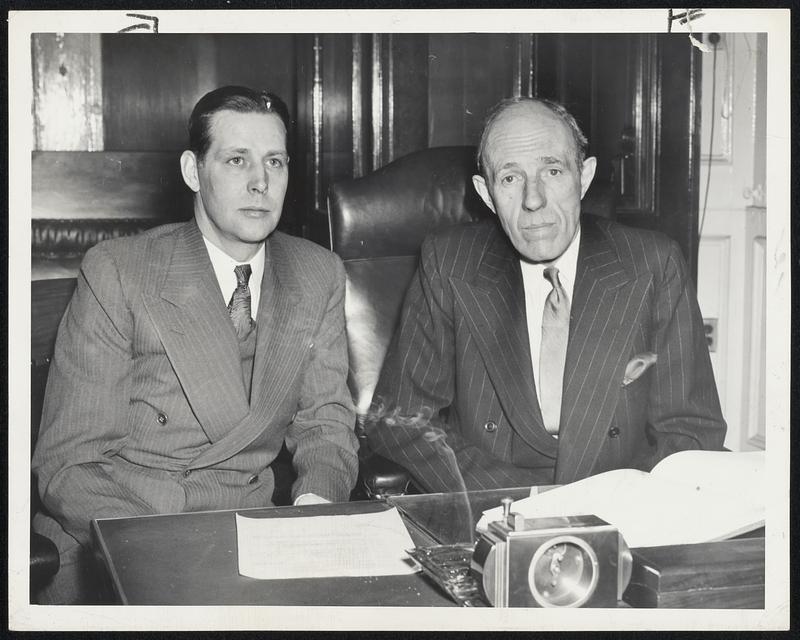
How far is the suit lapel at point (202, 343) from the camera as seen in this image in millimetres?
1635

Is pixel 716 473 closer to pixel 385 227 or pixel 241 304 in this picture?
pixel 241 304

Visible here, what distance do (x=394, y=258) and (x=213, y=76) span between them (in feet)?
5.92

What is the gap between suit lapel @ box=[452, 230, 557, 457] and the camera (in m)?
1.71

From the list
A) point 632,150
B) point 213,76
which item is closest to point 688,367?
point 632,150

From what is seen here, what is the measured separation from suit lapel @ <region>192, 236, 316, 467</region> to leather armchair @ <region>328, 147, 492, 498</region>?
0.32 metres

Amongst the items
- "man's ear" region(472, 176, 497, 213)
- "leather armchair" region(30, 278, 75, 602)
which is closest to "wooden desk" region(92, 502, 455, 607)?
"leather armchair" region(30, 278, 75, 602)

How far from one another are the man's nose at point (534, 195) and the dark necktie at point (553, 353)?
16 cm

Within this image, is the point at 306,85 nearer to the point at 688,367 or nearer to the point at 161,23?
the point at 161,23

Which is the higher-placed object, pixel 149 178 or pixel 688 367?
pixel 149 178

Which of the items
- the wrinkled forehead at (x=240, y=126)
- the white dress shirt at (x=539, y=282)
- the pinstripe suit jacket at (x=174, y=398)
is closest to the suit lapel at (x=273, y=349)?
the pinstripe suit jacket at (x=174, y=398)

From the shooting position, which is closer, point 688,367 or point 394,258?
point 688,367

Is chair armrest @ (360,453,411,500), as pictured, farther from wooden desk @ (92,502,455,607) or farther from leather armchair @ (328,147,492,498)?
leather armchair @ (328,147,492,498)

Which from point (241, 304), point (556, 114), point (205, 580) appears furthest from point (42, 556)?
point (556, 114)

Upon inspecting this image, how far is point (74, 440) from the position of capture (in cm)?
155
